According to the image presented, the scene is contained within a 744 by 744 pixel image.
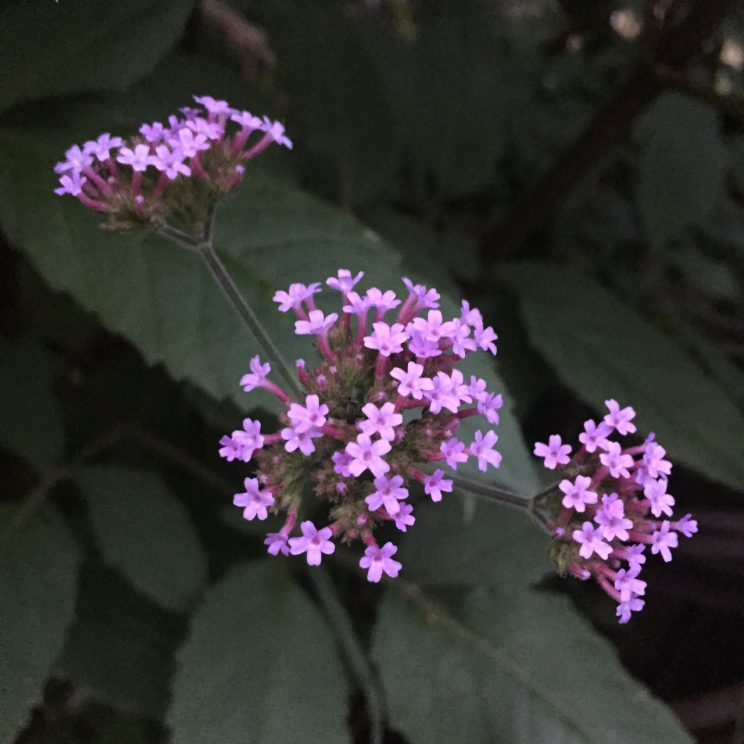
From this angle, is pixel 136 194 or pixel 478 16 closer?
pixel 136 194

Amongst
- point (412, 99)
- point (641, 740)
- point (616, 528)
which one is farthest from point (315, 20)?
point (641, 740)

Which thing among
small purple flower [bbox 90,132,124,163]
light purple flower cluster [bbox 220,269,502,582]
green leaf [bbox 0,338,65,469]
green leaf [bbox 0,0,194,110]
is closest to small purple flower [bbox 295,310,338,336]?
light purple flower cluster [bbox 220,269,502,582]

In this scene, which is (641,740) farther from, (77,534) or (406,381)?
(77,534)

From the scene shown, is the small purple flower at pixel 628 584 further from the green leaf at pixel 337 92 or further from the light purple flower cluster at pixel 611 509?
the green leaf at pixel 337 92

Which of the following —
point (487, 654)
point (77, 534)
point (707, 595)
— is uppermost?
point (707, 595)

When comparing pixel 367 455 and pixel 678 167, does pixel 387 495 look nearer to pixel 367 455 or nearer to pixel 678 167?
pixel 367 455

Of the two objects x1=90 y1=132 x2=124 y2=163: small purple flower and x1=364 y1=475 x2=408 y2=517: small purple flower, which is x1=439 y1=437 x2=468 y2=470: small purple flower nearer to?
x1=364 y1=475 x2=408 y2=517: small purple flower

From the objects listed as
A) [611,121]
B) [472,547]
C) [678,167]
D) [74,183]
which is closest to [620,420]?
[472,547]
